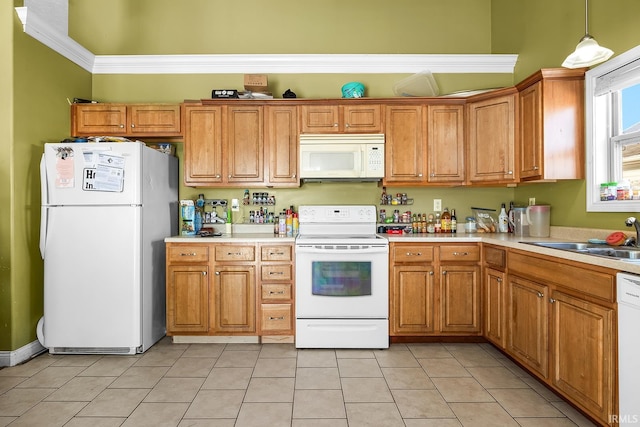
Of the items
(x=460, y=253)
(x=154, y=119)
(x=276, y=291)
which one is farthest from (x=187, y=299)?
(x=460, y=253)

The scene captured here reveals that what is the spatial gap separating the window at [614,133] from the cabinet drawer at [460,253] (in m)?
0.90

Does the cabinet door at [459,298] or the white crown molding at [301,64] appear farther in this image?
the white crown molding at [301,64]

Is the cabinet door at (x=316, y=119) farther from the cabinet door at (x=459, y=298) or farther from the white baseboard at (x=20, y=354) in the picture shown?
the white baseboard at (x=20, y=354)

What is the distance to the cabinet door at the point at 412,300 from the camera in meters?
3.27

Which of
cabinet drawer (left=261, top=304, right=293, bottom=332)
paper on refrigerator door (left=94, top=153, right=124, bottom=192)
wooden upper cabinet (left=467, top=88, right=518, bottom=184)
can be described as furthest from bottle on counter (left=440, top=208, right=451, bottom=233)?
paper on refrigerator door (left=94, top=153, right=124, bottom=192)

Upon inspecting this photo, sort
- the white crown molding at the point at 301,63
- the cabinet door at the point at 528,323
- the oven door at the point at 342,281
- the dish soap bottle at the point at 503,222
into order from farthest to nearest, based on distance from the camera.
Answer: the white crown molding at the point at 301,63 → the dish soap bottle at the point at 503,222 → the oven door at the point at 342,281 → the cabinet door at the point at 528,323

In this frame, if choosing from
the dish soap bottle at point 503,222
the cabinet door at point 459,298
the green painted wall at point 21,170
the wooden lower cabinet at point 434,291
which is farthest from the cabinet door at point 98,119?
the dish soap bottle at point 503,222

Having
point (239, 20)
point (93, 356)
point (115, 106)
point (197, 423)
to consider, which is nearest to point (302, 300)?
point (197, 423)

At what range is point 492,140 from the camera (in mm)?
3426

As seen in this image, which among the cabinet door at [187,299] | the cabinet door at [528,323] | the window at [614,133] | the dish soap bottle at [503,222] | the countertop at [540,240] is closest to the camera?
the countertop at [540,240]

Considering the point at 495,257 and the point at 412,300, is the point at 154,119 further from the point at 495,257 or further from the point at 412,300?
the point at 495,257

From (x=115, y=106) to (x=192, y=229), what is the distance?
4.70ft

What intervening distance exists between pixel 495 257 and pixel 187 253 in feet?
8.69

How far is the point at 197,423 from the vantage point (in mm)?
2072
